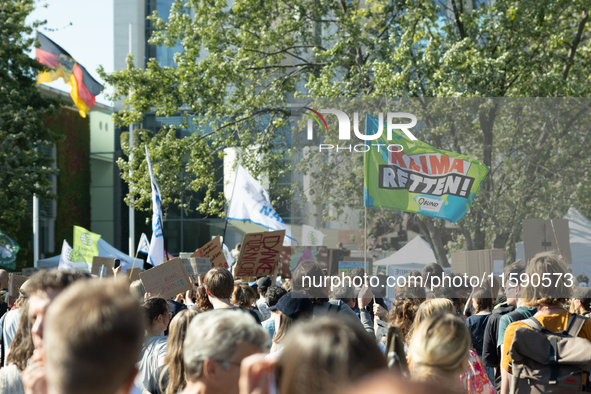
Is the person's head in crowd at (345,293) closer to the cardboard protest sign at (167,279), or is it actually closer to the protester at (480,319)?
the protester at (480,319)

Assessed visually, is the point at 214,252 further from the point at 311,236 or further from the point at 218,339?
the point at 218,339

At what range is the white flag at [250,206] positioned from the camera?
10484 millimetres

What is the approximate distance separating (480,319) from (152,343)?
9.84 feet

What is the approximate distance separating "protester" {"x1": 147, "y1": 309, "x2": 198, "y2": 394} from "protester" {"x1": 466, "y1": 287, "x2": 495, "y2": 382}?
2986 mm

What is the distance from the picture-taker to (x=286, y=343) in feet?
5.16

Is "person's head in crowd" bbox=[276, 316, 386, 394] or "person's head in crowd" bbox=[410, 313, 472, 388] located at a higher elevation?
"person's head in crowd" bbox=[276, 316, 386, 394]

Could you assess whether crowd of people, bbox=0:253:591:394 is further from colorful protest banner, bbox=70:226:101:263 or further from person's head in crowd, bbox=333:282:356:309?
colorful protest banner, bbox=70:226:101:263

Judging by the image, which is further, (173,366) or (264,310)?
(264,310)

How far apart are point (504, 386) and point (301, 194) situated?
17.6 ft

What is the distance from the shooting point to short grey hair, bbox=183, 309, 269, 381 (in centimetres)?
223

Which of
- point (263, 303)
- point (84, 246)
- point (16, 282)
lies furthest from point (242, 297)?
point (84, 246)

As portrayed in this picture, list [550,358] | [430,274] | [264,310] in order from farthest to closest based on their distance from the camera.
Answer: [264,310], [430,274], [550,358]

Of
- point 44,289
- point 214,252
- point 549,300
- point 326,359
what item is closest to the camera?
point 326,359

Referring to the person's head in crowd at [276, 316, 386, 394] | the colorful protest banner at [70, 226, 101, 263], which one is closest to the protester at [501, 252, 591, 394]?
the person's head in crowd at [276, 316, 386, 394]
